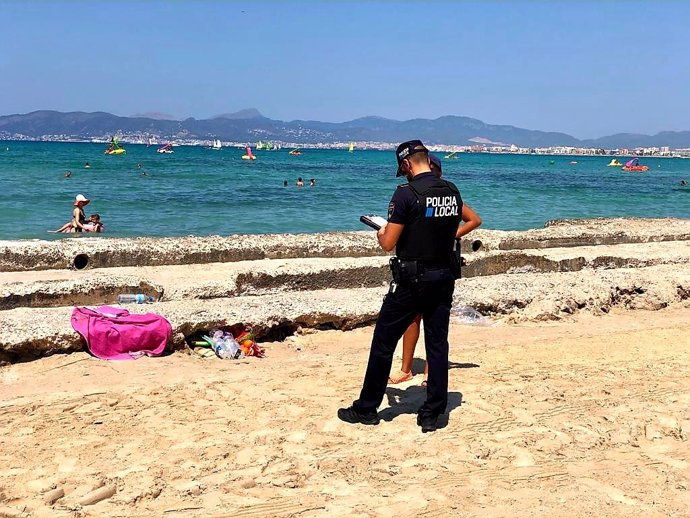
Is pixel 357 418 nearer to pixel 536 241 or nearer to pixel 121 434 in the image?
pixel 121 434

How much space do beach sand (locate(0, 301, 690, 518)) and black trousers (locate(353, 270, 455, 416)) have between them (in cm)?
23

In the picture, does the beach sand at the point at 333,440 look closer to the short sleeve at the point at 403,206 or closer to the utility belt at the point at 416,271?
the utility belt at the point at 416,271

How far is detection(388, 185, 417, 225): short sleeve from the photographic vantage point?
3.93 metres

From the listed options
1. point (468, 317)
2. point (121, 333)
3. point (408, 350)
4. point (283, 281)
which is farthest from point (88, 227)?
point (408, 350)

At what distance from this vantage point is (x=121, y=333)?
5.85m

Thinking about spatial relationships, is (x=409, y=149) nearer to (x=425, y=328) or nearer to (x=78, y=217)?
(x=425, y=328)

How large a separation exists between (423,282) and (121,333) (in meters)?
3.02

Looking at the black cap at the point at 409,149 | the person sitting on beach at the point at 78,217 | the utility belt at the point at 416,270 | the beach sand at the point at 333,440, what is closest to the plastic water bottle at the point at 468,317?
the beach sand at the point at 333,440

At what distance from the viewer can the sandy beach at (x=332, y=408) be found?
3500 mm

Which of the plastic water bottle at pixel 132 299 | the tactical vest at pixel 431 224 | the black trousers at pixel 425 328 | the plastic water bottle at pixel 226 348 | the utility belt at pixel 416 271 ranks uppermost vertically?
the tactical vest at pixel 431 224

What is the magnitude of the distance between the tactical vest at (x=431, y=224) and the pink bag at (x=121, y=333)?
2828mm

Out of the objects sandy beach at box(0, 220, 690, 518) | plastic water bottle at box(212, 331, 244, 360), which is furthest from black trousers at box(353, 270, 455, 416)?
plastic water bottle at box(212, 331, 244, 360)

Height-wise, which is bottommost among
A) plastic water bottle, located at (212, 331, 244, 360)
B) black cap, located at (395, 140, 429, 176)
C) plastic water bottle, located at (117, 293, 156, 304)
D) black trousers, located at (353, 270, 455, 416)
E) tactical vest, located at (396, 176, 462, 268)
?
plastic water bottle, located at (212, 331, 244, 360)

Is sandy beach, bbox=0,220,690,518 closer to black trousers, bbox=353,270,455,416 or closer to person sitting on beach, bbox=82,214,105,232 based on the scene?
black trousers, bbox=353,270,455,416
